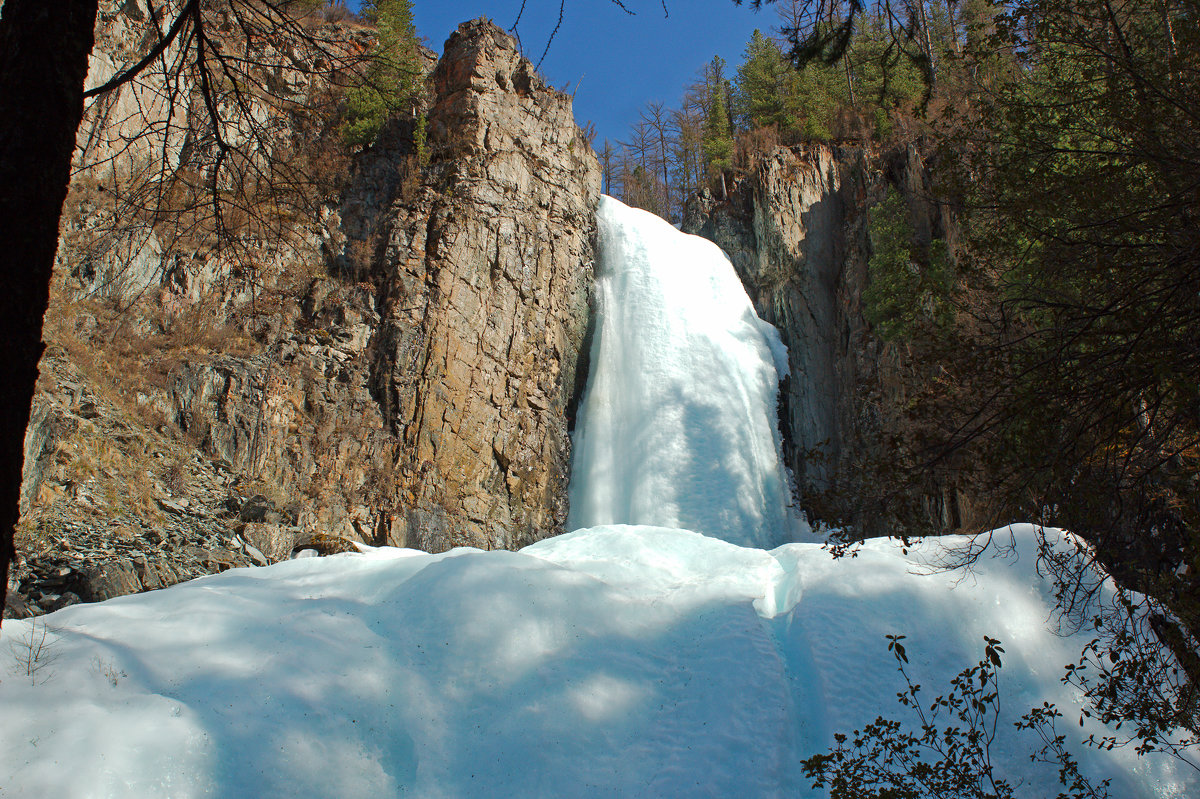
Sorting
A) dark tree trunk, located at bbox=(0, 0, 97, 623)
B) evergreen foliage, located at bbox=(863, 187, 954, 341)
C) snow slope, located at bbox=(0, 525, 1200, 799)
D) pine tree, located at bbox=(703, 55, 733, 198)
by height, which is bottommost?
snow slope, located at bbox=(0, 525, 1200, 799)

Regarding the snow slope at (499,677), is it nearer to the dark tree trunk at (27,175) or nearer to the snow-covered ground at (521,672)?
the snow-covered ground at (521,672)

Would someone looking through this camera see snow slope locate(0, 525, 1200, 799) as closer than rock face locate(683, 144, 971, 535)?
Yes

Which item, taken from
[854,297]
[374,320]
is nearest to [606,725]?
[374,320]

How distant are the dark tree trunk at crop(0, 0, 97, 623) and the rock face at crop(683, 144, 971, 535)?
16507 millimetres

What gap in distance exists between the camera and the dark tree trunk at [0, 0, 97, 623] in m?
2.15

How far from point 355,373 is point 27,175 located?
14.1 meters

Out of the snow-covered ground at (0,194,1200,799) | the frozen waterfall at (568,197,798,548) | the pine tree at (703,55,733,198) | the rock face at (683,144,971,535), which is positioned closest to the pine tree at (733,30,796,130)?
the pine tree at (703,55,733,198)

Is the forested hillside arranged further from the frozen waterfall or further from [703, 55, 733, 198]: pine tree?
[703, 55, 733, 198]: pine tree

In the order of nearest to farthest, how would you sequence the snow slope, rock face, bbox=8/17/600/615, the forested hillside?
the forested hillside, the snow slope, rock face, bbox=8/17/600/615

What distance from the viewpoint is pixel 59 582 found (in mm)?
8453

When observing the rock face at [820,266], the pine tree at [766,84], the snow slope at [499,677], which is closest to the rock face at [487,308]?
the rock face at [820,266]

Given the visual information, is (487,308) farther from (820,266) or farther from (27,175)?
(27,175)

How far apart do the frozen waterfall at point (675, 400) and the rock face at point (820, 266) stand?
77 centimetres

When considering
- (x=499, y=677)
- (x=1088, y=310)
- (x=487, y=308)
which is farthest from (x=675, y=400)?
(x=1088, y=310)
